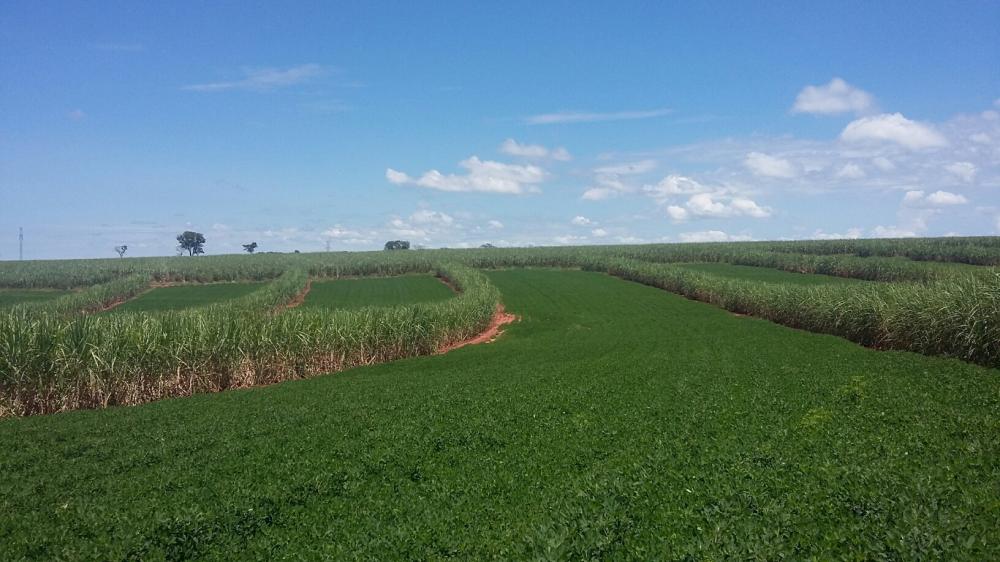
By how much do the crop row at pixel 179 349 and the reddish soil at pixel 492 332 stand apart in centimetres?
219

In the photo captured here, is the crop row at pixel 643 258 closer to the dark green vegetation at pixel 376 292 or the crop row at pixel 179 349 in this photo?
the dark green vegetation at pixel 376 292

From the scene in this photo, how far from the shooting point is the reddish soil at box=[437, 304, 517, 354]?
33984 millimetres

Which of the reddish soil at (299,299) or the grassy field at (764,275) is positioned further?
the grassy field at (764,275)

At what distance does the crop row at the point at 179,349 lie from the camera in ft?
62.2

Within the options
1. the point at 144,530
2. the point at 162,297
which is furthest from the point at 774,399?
the point at 162,297

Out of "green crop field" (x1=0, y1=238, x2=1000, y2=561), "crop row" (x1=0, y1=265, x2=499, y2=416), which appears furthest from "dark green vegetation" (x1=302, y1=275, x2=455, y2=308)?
"green crop field" (x1=0, y1=238, x2=1000, y2=561)

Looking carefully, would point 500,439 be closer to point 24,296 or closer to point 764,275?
point 764,275

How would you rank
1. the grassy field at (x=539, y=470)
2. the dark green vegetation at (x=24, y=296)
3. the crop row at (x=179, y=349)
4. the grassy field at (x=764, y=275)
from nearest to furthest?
the grassy field at (x=539, y=470), the crop row at (x=179, y=349), the dark green vegetation at (x=24, y=296), the grassy field at (x=764, y=275)

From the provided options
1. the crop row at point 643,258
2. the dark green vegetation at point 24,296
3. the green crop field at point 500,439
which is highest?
the crop row at point 643,258

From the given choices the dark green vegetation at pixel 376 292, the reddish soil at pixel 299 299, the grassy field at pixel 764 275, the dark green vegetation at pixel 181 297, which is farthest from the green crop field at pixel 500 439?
the grassy field at pixel 764 275

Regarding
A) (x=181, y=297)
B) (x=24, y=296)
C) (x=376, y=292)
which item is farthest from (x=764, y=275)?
(x=24, y=296)

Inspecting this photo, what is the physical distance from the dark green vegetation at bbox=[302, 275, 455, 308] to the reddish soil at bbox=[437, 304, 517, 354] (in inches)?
295

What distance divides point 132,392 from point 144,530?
1413 cm

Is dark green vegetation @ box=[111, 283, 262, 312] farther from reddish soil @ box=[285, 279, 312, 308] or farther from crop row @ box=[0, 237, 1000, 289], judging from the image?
crop row @ box=[0, 237, 1000, 289]
